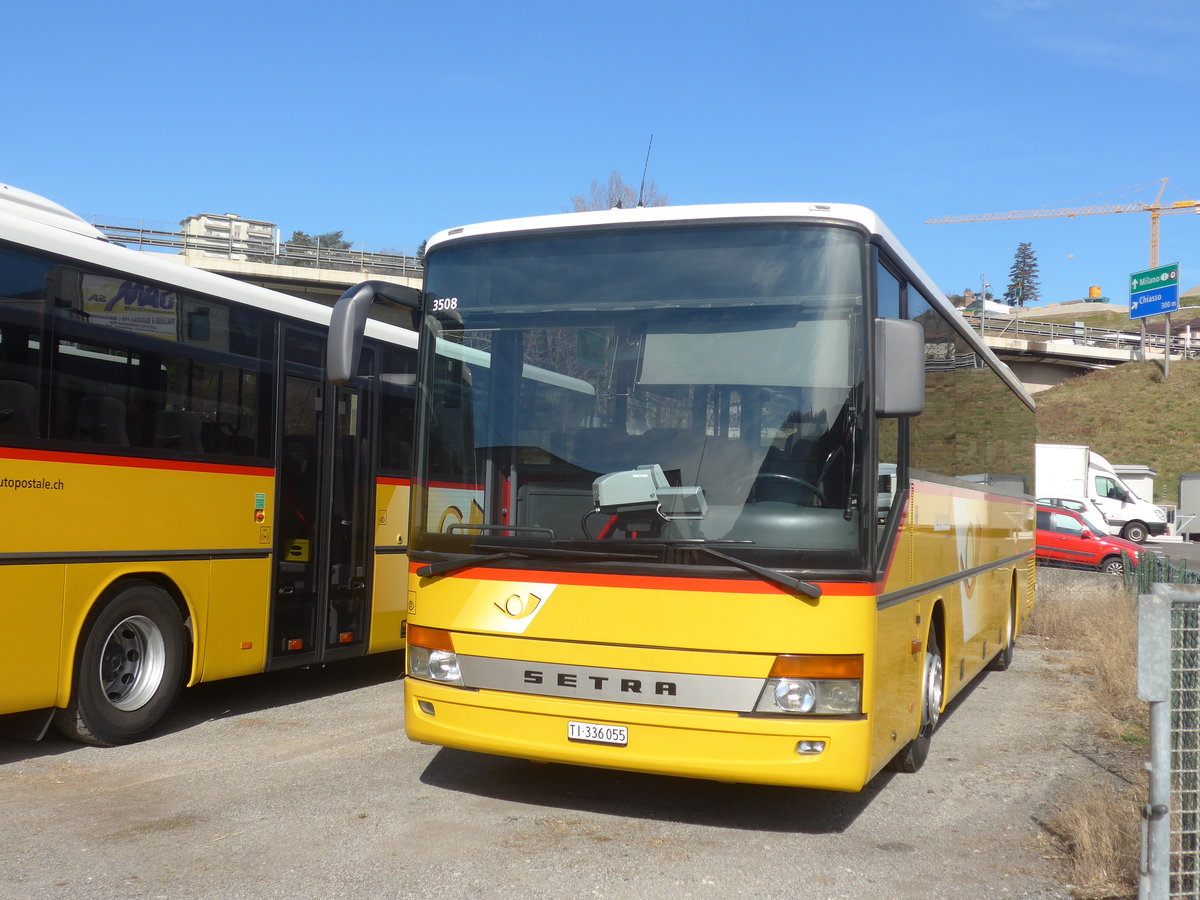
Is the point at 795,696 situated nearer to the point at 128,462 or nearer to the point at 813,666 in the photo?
the point at 813,666

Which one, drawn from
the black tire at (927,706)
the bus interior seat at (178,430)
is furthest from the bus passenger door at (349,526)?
the black tire at (927,706)

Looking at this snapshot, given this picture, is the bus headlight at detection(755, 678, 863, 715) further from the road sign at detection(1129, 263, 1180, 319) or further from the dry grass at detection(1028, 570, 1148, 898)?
the road sign at detection(1129, 263, 1180, 319)

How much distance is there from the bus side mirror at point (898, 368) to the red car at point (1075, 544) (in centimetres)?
2297

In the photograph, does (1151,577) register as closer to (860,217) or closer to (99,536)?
(860,217)

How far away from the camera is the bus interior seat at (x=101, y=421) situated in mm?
7332

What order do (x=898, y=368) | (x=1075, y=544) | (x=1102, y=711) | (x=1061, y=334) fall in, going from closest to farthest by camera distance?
1. (x=898, y=368)
2. (x=1102, y=711)
3. (x=1075, y=544)
4. (x=1061, y=334)

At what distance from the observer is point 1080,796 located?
6930 millimetres

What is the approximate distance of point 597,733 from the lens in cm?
577

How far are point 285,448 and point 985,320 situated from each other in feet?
239

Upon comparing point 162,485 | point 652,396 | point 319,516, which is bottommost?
point 319,516

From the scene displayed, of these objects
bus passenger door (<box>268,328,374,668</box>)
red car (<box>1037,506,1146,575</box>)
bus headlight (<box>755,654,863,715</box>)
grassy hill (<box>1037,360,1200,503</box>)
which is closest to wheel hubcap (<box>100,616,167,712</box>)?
bus passenger door (<box>268,328,374,668</box>)

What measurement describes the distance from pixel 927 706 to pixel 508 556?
10.3 ft

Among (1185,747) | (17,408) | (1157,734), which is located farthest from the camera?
(17,408)

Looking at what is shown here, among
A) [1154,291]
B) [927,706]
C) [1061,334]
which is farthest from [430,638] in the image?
[1061,334]
